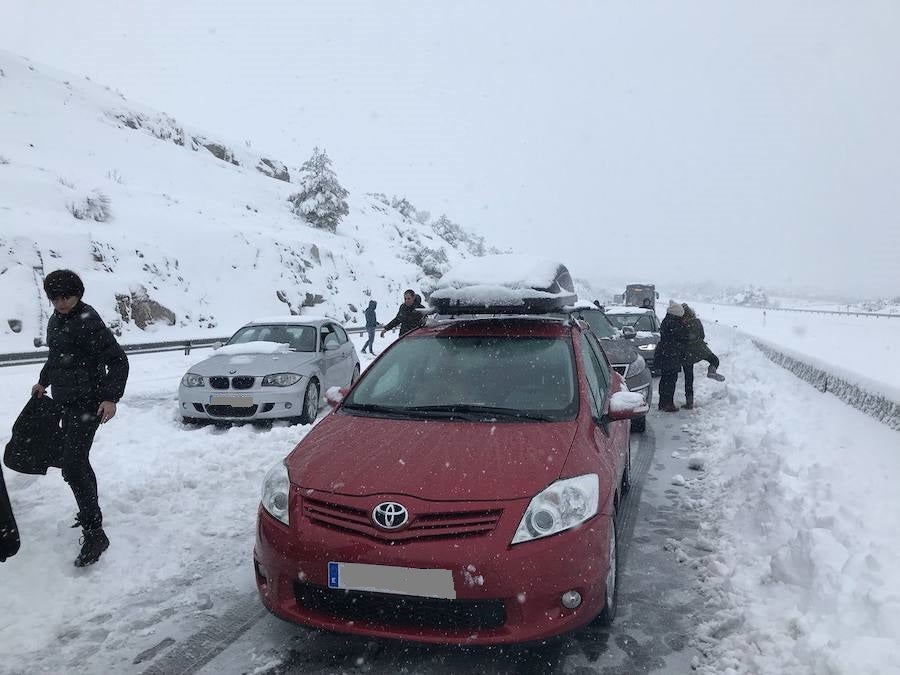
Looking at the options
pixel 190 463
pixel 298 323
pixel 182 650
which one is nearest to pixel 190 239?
pixel 298 323

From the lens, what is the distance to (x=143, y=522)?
475cm

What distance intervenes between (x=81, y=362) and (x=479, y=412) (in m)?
2.73

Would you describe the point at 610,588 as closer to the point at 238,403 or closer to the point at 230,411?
the point at 238,403

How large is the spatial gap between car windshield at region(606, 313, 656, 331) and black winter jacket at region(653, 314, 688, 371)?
13.5 feet

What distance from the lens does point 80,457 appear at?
157 inches

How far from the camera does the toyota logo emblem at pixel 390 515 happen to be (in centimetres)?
265

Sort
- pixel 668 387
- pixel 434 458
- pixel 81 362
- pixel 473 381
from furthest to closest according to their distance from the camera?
pixel 668 387 < pixel 81 362 < pixel 473 381 < pixel 434 458

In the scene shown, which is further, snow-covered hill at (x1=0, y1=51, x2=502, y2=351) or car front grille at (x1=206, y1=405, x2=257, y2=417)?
snow-covered hill at (x1=0, y1=51, x2=502, y2=351)

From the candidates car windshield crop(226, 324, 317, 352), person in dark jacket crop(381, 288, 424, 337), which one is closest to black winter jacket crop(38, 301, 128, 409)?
car windshield crop(226, 324, 317, 352)

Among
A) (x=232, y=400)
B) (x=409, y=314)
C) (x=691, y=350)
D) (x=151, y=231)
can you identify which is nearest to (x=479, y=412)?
(x=232, y=400)

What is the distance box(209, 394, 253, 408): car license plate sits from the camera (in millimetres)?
8016

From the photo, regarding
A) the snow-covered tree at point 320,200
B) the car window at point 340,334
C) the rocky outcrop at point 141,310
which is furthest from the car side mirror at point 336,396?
the snow-covered tree at point 320,200

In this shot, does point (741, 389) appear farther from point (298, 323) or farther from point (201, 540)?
point (201, 540)

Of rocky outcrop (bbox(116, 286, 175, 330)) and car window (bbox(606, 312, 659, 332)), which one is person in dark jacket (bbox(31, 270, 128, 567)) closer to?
car window (bbox(606, 312, 659, 332))
